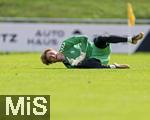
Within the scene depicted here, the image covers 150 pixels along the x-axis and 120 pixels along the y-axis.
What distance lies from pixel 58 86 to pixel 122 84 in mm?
1174

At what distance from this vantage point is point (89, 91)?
11898 millimetres

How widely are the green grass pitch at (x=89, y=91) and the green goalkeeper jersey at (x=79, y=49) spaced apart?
408mm

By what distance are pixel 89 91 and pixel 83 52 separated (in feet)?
17.1

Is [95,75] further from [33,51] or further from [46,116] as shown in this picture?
[33,51]

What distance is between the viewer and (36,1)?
4491 centimetres

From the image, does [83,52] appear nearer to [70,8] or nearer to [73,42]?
[73,42]

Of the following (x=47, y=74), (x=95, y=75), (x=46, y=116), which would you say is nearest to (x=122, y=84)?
(x=95, y=75)

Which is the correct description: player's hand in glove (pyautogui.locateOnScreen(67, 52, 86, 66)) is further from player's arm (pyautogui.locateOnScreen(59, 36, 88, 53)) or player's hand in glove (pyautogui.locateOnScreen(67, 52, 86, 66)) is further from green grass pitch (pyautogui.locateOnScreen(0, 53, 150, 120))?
green grass pitch (pyautogui.locateOnScreen(0, 53, 150, 120))

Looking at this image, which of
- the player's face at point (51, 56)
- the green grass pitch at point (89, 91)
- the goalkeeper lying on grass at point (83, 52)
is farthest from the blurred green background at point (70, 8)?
the green grass pitch at point (89, 91)

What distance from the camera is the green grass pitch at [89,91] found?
948 cm

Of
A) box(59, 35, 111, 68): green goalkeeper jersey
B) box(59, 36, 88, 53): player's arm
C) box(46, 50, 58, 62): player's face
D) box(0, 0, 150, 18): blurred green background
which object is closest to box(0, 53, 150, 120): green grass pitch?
box(46, 50, 58, 62): player's face

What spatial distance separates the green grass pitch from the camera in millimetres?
9477

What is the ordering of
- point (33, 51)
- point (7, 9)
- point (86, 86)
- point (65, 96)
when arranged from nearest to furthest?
point (65, 96), point (86, 86), point (33, 51), point (7, 9)

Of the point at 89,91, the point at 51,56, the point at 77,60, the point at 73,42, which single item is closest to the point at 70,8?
the point at 77,60
